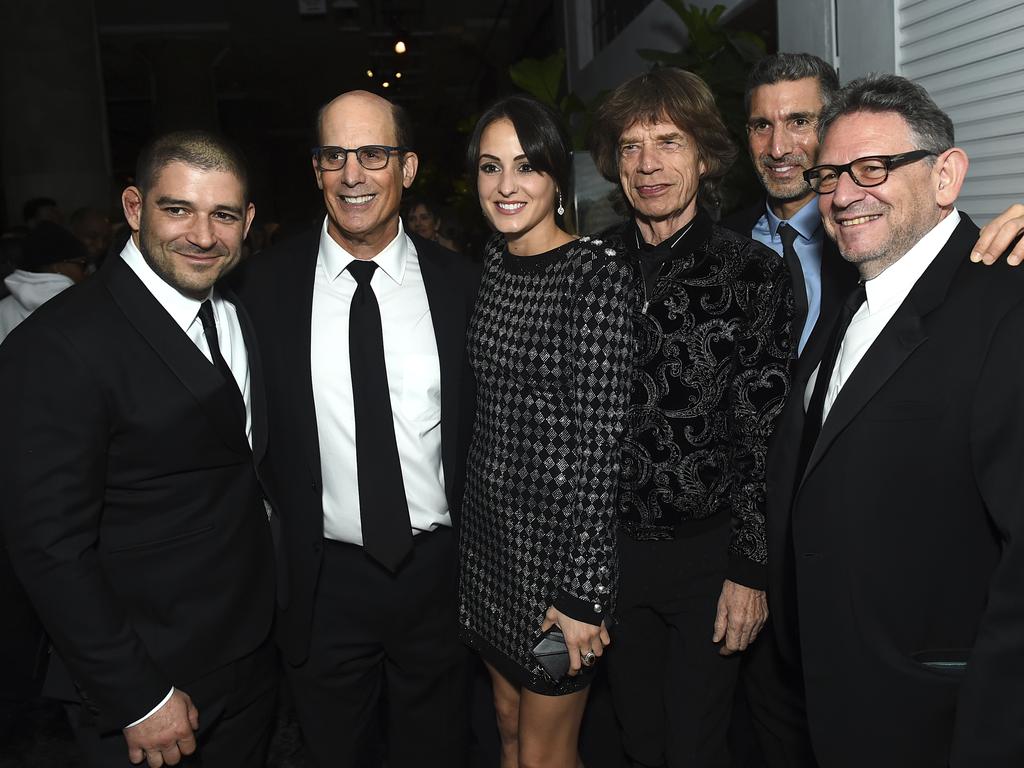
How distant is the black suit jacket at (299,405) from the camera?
7.23 ft

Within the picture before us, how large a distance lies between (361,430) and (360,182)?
0.63 meters

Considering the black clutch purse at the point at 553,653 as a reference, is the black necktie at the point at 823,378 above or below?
above

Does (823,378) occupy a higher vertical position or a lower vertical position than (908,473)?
higher

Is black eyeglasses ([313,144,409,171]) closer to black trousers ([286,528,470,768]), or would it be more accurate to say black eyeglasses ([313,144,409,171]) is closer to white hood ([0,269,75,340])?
black trousers ([286,528,470,768])

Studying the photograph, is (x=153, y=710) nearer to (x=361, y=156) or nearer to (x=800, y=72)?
(x=361, y=156)

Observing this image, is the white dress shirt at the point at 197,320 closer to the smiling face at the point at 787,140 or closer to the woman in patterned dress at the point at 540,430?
the woman in patterned dress at the point at 540,430

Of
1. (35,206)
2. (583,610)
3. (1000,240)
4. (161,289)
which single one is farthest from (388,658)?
(35,206)

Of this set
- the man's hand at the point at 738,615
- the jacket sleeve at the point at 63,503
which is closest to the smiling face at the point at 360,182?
the jacket sleeve at the point at 63,503

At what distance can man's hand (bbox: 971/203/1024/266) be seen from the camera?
5.07 ft

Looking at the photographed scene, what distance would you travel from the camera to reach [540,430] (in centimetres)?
199

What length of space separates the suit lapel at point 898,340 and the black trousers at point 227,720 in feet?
4.54

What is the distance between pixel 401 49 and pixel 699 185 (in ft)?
45.5

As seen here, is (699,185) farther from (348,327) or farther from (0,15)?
(0,15)

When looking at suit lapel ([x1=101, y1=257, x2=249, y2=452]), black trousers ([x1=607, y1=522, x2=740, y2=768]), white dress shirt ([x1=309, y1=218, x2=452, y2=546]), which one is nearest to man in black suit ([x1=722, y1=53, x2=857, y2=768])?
black trousers ([x1=607, y1=522, x2=740, y2=768])
